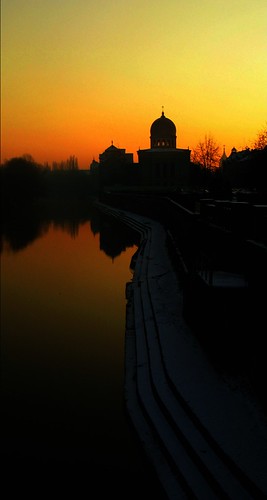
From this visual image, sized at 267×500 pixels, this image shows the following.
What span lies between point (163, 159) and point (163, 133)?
431 centimetres

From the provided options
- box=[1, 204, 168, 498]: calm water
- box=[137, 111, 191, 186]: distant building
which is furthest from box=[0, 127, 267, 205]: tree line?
box=[1, 204, 168, 498]: calm water

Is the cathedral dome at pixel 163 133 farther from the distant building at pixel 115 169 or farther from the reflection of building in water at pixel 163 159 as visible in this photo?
the distant building at pixel 115 169

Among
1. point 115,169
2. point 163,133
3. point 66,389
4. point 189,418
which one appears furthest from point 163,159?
point 189,418

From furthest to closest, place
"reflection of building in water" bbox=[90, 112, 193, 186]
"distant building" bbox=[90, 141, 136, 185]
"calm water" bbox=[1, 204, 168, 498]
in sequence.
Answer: "distant building" bbox=[90, 141, 136, 185] → "reflection of building in water" bbox=[90, 112, 193, 186] → "calm water" bbox=[1, 204, 168, 498]

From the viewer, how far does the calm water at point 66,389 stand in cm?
594

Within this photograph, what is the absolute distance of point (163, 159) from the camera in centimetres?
6944

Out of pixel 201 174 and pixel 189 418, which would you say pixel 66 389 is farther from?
pixel 201 174

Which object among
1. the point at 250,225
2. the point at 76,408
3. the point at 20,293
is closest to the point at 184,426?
the point at 76,408

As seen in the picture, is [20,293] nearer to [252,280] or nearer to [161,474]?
[252,280]

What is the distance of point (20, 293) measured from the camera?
16.0 meters

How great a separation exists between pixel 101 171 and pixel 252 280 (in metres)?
80.8

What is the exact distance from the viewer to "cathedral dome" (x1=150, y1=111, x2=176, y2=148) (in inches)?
2793

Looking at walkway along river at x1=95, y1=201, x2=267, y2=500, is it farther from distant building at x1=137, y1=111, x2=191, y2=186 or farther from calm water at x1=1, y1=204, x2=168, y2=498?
distant building at x1=137, y1=111, x2=191, y2=186

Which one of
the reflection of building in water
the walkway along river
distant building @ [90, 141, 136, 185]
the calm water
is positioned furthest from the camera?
distant building @ [90, 141, 136, 185]
